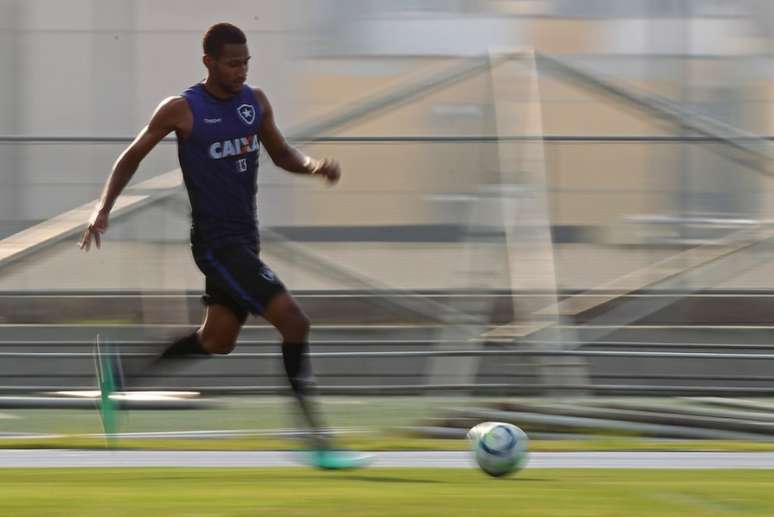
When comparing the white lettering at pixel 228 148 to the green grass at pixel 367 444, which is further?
the green grass at pixel 367 444

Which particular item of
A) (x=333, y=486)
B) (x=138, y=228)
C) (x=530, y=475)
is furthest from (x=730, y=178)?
(x=333, y=486)

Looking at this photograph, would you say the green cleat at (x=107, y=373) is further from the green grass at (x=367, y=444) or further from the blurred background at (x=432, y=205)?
the blurred background at (x=432, y=205)

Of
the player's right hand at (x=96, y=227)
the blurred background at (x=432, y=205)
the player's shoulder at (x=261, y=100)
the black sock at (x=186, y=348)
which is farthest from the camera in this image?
the blurred background at (x=432, y=205)

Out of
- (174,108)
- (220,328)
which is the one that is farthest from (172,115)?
(220,328)

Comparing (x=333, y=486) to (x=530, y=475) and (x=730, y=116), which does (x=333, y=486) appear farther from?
(x=730, y=116)

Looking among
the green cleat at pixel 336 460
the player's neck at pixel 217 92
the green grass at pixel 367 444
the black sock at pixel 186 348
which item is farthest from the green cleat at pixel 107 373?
the player's neck at pixel 217 92

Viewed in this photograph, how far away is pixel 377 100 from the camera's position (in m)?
13.4

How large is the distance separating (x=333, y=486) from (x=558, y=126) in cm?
757

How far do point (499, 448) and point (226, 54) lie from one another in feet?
5.71

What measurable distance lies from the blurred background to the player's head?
3.52m

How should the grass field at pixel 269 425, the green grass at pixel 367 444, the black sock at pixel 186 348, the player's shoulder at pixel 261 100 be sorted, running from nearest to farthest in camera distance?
the player's shoulder at pixel 261 100
the black sock at pixel 186 348
the green grass at pixel 367 444
the grass field at pixel 269 425

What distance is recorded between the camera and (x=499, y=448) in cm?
619

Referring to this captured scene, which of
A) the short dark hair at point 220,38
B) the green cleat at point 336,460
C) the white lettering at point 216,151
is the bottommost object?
the green cleat at point 336,460

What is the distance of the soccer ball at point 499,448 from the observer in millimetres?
6176
